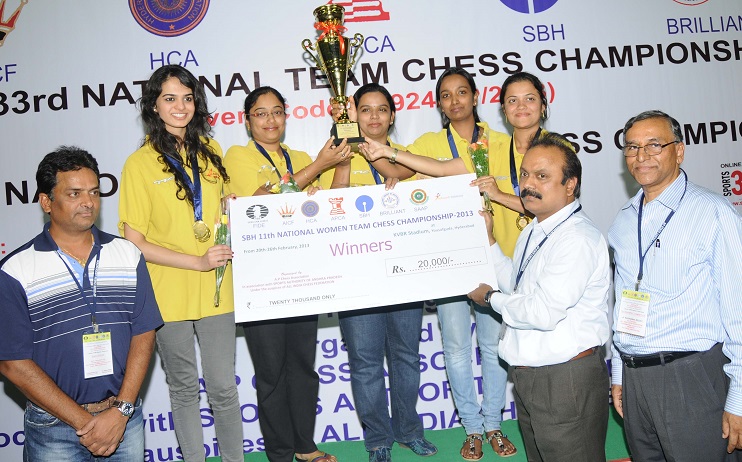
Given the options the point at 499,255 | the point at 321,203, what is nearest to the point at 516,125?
the point at 499,255

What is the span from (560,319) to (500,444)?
159 cm

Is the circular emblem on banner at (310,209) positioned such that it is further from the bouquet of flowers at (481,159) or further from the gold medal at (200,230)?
the bouquet of flowers at (481,159)

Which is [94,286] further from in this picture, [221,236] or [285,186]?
[285,186]

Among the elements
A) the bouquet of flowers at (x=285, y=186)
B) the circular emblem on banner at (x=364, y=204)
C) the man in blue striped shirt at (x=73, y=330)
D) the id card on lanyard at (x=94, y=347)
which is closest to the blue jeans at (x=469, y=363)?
the circular emblem on banner at (x=364, y=204)

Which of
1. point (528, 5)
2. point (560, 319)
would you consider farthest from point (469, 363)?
point (528, 5)

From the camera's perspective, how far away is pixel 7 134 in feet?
13.9

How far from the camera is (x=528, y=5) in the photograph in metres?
4.41

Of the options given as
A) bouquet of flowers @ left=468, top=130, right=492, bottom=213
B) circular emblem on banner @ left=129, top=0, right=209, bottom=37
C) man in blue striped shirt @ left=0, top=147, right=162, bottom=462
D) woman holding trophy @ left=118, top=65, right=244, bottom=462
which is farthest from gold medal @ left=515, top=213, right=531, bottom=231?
circular emblem on banner @ left=129, top=0, right=209, bottom=37

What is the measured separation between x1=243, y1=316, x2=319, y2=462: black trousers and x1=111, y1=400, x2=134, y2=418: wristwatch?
40.1 inches

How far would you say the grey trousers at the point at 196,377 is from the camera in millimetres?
3012

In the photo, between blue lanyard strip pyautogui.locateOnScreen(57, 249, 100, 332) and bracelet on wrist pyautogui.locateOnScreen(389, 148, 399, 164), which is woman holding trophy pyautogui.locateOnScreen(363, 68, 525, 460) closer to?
bracelet on wrist pyautogui.locateOnScreen(389, 148, 399, 164)

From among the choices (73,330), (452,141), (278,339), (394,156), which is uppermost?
(452,141)

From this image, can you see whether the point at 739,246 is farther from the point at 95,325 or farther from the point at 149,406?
the point at 149,406

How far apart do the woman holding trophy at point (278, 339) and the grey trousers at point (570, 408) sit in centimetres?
147
